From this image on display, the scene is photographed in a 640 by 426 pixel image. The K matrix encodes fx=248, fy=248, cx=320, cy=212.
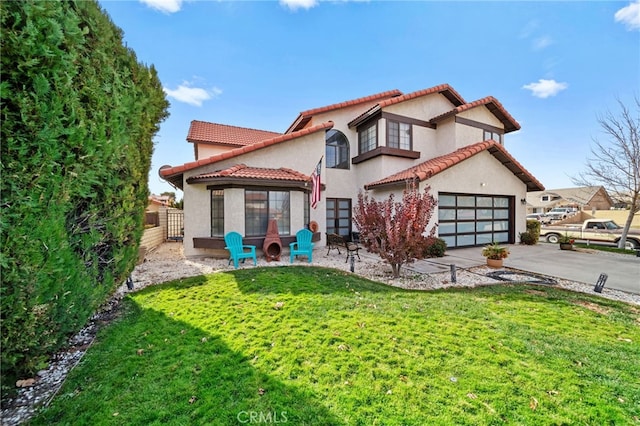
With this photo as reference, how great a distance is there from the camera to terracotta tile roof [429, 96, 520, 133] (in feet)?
45.3

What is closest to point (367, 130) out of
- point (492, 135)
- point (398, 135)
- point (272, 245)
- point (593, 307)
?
point (398, 135)

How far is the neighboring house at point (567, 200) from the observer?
41116 mm

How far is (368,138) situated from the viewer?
14.1 meters

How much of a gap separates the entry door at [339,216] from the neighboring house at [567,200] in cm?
4297

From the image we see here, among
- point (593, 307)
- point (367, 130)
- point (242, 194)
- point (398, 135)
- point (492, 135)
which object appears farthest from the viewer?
point (492, 135)

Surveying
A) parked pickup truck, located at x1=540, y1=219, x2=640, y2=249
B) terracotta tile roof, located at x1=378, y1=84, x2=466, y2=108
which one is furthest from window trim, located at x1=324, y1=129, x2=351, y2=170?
→ parked pickup truck, located at x1=540, y1=219, x2=640, y2=249

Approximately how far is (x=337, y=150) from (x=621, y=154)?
1536 cm

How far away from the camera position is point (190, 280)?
684 cm

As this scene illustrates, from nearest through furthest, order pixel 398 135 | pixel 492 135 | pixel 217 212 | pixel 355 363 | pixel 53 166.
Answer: pixel 53 166 → pixel 355 363 → pixel 217 212 → pixel 398 135 → pixel 492 135

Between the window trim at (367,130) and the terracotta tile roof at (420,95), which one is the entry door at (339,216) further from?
the terracotta tile roof at (420,95)

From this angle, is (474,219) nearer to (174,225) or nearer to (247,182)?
(247,182)

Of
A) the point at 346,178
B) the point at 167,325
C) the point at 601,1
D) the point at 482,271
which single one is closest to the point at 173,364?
the point at 167,325

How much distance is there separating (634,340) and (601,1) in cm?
1254

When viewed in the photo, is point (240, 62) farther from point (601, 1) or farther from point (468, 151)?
point (601, 1)
